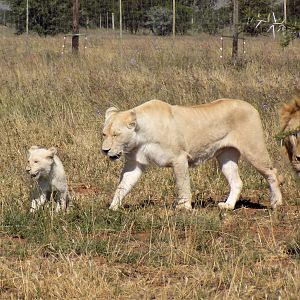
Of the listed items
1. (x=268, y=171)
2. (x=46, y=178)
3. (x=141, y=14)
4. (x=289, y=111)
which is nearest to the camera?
(x=289, y=111)

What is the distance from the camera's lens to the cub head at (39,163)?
6.52m

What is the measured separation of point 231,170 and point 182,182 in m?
0.83

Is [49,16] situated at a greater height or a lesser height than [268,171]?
greater

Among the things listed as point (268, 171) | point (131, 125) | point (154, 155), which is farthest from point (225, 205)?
point (131, 125)

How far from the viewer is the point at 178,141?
6797 mm

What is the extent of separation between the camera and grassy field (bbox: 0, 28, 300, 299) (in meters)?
4.75

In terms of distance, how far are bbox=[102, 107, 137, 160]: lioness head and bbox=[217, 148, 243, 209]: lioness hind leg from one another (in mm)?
1316

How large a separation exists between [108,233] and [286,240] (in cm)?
143

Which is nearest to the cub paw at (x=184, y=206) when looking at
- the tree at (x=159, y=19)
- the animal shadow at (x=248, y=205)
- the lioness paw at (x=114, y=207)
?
the lioness paw at (x=114, y=207)

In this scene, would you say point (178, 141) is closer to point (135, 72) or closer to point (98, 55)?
Answer: point (135, 72)

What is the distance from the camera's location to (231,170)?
7.43 m

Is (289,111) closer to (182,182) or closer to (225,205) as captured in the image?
(182,182)

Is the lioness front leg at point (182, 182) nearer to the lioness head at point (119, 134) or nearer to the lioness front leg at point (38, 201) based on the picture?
the lioness head at point (119, 134)

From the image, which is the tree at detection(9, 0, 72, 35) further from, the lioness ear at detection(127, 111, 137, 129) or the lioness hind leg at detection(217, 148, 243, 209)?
the lioness ear at detection(127, 111, 137, 129)
